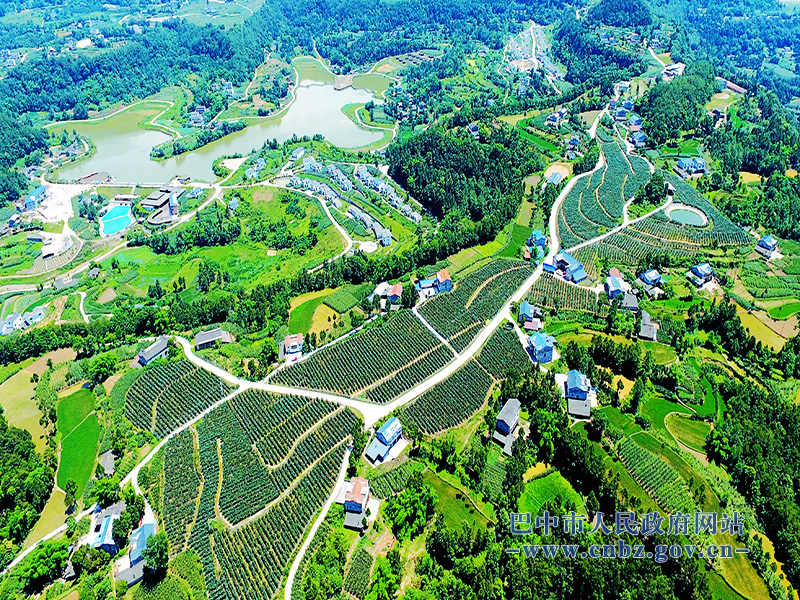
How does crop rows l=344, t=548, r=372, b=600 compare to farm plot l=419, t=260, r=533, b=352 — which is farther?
farm plot l=419, t=260, r=533, b=352

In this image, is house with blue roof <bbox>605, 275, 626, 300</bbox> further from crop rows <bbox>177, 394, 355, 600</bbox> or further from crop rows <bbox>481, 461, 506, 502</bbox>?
crop rows <bbox>177, 394, 355, 600</bbox>

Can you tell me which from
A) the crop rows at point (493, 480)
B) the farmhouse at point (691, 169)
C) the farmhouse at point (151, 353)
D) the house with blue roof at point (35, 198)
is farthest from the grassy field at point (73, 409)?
the farmhouse at point (691, 169)

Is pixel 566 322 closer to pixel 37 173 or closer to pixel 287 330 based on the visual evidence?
pixel 287 330

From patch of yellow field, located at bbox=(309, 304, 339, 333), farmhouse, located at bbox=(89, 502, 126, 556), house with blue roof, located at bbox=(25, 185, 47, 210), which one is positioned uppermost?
patch of yellow field, located at bbox=(309, 304, 339, 333)

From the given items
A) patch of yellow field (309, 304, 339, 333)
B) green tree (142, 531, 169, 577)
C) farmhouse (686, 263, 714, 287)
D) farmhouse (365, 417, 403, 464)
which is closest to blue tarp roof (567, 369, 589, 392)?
farmhouse (365, 417, 403, 464)

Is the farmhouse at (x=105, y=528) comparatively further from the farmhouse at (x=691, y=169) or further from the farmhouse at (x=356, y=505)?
the farmhouse at (x=691, y=169)

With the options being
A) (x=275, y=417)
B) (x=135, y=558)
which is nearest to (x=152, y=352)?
(x=275, y=417)
